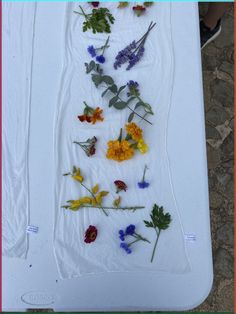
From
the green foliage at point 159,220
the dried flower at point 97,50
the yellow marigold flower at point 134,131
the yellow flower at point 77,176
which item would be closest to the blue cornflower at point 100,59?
the dried flower at point 97,50

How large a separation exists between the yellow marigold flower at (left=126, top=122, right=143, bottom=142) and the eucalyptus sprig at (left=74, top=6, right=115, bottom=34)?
0.34 metres

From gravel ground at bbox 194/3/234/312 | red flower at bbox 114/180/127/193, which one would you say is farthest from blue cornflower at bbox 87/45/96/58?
gravel ground at bbox 194/3/234/312

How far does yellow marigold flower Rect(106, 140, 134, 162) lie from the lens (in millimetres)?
1017

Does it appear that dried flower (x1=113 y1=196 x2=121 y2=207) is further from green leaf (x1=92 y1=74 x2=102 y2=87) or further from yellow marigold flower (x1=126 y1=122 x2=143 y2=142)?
green leaf (x1=92 y1=74 x2=102 y2=87)

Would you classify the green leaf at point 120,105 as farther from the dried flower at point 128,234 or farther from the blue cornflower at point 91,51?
the dried flower at point 128,234

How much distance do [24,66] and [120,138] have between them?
1.24 feet

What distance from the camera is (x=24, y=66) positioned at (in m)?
1.14

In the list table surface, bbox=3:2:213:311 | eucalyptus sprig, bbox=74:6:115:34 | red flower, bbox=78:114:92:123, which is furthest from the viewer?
eucalyptus sprig, bbox=74:6:115:34

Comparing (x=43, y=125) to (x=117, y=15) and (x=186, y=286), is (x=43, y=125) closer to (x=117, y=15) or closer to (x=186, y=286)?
(x=117, y=15)

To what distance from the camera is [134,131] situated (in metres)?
1.03

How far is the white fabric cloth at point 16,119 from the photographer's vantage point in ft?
3.27

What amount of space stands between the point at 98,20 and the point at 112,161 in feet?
1.50

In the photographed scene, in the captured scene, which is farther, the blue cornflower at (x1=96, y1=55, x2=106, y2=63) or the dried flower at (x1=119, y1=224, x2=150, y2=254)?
the blue cornflower at (x1=96, y1=55, x2=106, y2=63)

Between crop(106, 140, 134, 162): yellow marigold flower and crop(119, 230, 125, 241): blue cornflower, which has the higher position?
crop(106, 140, 134, 162): yellow marigold flower
